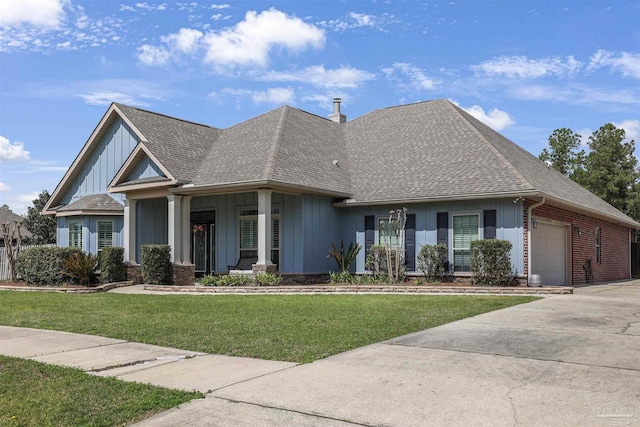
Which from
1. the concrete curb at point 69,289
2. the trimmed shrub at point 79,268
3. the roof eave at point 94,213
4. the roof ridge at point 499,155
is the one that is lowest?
the concrete curb at point 69,289

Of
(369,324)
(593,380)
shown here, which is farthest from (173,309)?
(593,380)

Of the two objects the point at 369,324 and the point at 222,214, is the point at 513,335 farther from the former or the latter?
the point at 222,214

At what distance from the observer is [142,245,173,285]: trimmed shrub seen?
1973 cm

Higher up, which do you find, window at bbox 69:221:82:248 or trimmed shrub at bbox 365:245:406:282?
window at bbox 69:221:82:248

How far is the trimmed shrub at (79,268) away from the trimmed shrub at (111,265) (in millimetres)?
1399

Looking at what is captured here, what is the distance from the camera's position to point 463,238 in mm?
18781

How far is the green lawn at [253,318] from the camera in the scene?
28.0ft

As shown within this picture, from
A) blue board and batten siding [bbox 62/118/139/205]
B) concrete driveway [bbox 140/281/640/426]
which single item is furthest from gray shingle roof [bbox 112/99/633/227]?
concrete driveway [bbox 140/281/640/426]

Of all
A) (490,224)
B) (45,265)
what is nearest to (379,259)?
(490,224)

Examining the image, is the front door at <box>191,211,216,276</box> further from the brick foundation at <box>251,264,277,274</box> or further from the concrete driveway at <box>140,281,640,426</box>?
the concrete driveway at <box>140,281,640,426</box>

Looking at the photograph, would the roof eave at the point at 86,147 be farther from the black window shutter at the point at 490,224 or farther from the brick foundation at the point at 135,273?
the black window shutter at the point at 490,224

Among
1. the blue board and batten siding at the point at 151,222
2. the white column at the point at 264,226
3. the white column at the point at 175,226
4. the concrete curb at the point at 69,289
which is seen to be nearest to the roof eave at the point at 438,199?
the white column at the point at 264,226

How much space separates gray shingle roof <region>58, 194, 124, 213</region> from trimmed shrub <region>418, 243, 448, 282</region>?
1241 centimetres

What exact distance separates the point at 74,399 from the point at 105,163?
20.5 m
